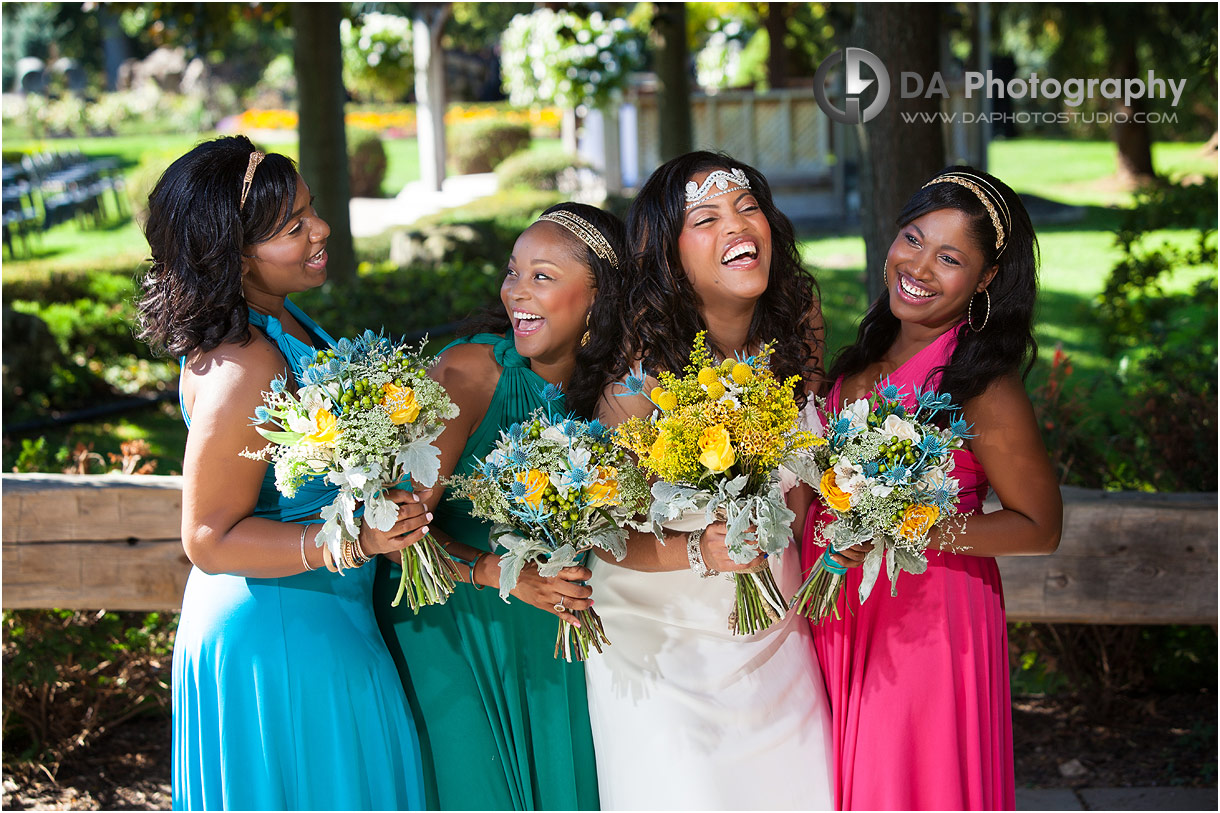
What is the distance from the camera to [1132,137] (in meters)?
17.1

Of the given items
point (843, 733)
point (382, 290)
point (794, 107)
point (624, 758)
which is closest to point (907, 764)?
point (843, 733)

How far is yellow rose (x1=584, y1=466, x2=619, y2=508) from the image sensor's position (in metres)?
2.76

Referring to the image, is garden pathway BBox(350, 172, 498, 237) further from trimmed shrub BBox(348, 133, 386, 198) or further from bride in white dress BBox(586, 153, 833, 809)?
bride in white dress BBox(586, 153, 833, 809)

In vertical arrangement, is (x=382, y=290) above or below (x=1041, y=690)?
above

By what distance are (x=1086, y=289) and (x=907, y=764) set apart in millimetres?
9900

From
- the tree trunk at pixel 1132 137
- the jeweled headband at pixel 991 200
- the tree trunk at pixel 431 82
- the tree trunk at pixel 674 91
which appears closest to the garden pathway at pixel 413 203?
the tree trunk at pixel 431 82

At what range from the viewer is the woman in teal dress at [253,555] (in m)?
2.70

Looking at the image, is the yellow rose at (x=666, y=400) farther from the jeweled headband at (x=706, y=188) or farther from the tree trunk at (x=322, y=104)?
the tree trunk at (x=322, y=104)

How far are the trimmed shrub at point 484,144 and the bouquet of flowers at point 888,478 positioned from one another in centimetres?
2368

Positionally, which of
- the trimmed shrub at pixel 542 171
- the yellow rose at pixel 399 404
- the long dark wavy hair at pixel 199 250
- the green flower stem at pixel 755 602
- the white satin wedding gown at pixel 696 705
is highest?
the trimmed shrub at pixel 542 171

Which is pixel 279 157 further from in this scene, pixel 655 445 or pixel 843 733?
pixel 843 733

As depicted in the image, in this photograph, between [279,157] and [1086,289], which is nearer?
[279,157]

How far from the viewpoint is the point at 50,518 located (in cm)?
417

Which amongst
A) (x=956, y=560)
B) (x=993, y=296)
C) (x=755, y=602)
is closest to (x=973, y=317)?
(x=993, y=296)
